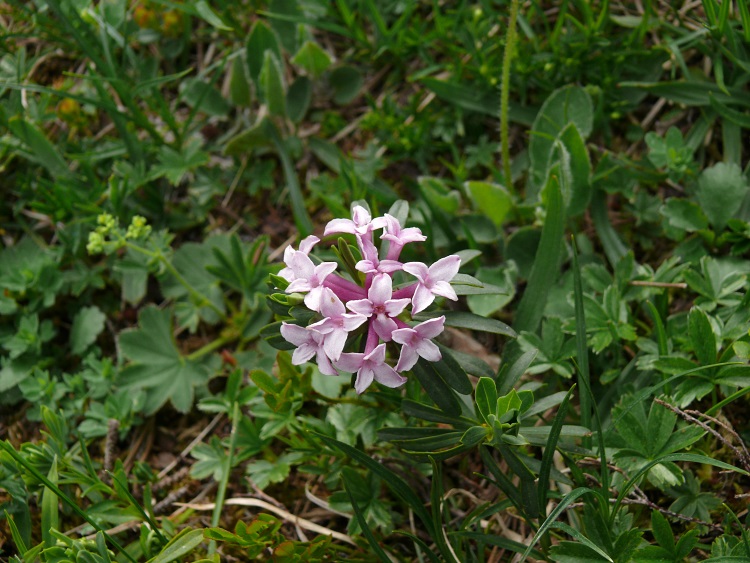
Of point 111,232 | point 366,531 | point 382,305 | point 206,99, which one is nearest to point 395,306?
point 382,305

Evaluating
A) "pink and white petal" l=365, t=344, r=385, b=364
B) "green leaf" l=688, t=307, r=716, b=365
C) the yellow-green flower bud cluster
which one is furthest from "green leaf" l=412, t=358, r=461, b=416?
the yellow-green flower bud cluster

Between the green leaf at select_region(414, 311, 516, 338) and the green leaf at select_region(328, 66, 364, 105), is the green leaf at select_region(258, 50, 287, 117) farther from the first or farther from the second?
the green leaf at select_region(414, 311, 516, 338)

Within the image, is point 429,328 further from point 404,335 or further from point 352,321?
point 352,321

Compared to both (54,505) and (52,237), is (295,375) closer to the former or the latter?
(54,505)

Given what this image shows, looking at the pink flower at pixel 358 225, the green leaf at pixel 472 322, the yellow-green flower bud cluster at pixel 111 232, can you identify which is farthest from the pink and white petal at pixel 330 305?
the yellow-green flower bud cluster at pixel 111 232

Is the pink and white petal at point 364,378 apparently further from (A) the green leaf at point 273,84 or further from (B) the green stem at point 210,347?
(A) the green leaf at point 273,84

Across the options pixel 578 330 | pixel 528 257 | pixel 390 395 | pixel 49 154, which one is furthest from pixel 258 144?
pixel 578 330
